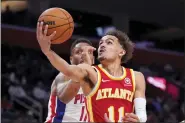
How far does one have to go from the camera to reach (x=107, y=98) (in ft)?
13.5

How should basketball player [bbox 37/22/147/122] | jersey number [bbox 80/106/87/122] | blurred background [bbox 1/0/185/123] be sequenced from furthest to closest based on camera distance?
1. blurred background [bbox 1/0/185/123]
2. jersey number [bbox 80/106/87/122]
3. basketball player [bbox 37/22/147/122]

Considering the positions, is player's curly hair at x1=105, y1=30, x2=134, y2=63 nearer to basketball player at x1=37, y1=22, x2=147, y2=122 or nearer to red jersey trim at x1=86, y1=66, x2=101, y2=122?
basketball player at x1=37, y1=22, x2=147, y2=122

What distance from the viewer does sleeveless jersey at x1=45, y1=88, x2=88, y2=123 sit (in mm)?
5902

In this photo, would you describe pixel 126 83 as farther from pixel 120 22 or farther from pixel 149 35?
pixel 149 35

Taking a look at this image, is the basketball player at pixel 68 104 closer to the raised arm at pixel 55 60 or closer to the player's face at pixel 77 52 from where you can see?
the player's face at pixel 77 52

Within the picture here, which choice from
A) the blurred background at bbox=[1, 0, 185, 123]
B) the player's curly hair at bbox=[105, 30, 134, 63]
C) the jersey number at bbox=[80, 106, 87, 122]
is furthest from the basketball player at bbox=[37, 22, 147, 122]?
the blurred background at bbox=[1, 0, 185, 123]

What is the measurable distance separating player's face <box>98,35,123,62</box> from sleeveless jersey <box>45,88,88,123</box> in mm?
1586

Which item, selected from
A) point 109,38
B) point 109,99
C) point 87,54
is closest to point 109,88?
point 109,99

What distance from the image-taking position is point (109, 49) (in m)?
4.36

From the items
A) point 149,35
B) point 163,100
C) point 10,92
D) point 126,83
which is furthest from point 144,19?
point 126,83

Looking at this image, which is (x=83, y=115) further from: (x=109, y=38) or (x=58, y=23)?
(x=58, y=23)

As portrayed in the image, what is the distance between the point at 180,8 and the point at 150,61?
2610mm

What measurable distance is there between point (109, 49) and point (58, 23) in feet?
1.90

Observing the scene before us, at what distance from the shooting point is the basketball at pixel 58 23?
3.92 m
